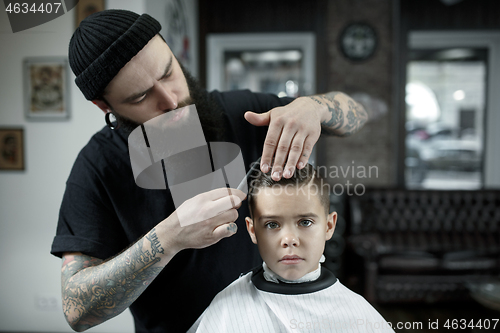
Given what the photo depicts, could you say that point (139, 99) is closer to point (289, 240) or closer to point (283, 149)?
point (283, 149)

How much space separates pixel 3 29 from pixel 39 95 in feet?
0.63

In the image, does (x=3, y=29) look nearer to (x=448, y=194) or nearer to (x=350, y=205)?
(x=350, y=205)

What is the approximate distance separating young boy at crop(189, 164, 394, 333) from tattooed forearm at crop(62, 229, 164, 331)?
0.67 ft

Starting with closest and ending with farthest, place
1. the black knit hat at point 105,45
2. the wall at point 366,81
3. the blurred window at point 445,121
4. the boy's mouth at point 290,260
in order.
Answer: the black knit hat at point 105,45 < the boy's mouth at point 290,260 < the wall at point 366,81 < the blurred window at point 445,121

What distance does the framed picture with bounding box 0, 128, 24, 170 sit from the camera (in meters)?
0.84

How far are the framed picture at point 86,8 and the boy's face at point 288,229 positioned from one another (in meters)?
0.60

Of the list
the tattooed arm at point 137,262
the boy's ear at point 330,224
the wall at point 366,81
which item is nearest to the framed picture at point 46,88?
the tattooed arm at point 137,262

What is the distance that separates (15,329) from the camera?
0.90 metres

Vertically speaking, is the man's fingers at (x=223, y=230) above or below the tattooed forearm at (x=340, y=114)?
below

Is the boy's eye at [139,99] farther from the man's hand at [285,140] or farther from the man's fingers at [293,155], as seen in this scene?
the man's fingers at [293,155]

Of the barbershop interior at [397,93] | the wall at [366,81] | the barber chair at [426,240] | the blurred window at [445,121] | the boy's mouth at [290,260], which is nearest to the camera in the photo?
the boy's mouth at [290,260]

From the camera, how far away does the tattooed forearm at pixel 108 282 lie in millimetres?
724

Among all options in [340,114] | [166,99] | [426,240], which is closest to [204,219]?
Answer: [166,99]

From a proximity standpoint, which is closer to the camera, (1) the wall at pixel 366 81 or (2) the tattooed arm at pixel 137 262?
(2) the tattooed arm at pixel 137 262
